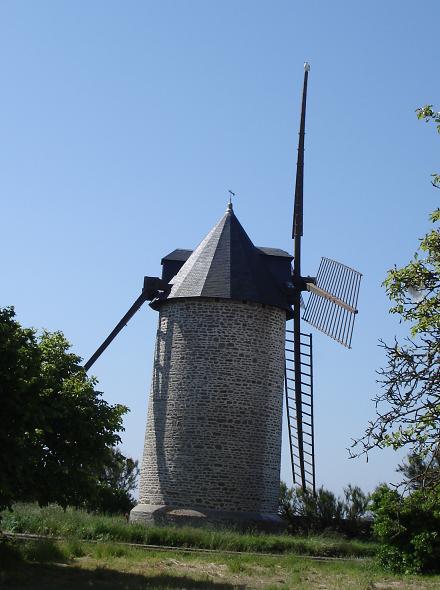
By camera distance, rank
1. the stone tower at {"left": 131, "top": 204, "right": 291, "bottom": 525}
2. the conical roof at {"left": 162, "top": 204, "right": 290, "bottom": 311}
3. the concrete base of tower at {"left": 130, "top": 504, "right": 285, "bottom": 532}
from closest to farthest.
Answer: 1. the concrete base of tower at {"left": 130, "top": 504, "right": 285, "bottom": 532}
2. the stone tower at {"left": 131, "top": 204, "right": 291, "bottom": 525}
3. the conical roof at {"left": 162, "top": 204, "right": 290, "bottom": 311}

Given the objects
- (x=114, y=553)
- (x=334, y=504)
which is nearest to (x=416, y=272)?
(x=114, y=553)

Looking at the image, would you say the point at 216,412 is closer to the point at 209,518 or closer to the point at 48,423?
the point at 209,518

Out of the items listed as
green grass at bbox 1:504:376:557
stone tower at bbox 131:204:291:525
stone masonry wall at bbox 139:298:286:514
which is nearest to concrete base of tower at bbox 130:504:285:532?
stone tower at bbox 131:204:291:525

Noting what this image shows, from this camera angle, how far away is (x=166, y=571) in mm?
14859

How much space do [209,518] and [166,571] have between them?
610cm

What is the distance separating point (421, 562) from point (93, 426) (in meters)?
6.86

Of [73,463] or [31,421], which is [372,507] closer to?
[73,463]

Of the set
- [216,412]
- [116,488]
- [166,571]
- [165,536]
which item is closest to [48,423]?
[166,571]

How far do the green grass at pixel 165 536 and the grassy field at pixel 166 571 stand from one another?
4.34ft

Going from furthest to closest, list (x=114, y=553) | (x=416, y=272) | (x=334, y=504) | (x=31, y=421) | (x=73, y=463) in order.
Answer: (x=334, y=504)
(x=114, y=553)
(x=73, y=463)
(x=31, y=421)
(x=416, y=272)

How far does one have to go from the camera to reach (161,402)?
73.4 ft

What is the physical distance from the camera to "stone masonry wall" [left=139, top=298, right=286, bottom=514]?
69.9 ft

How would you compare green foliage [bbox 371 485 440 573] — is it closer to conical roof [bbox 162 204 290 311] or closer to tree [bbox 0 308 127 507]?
tree [bbox 0 308 127 507]

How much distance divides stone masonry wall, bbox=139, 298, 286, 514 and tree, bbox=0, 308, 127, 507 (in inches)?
222
